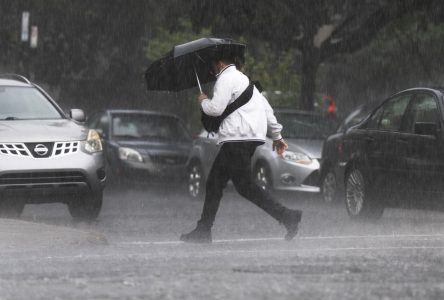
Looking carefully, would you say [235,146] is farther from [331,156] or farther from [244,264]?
[331,156]

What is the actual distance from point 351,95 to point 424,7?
20479 mm

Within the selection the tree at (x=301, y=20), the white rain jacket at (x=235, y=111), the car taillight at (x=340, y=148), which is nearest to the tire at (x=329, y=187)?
the car taillight at (x=340, y=148)

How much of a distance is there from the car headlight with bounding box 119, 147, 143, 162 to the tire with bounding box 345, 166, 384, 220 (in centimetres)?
772

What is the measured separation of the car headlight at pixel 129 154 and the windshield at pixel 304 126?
274cm

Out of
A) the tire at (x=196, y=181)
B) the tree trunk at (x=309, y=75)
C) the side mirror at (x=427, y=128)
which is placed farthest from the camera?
the tree trunk at (x=309, y=75)

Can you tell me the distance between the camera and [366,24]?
93.9 feet

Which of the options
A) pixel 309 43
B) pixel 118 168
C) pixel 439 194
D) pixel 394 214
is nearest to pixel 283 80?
pixel 309 43

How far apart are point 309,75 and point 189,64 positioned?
15.4 meters

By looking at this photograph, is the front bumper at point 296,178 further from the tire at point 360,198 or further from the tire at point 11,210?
the tire at point 11,210

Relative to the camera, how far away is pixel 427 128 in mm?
14219

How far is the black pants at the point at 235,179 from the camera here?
12445 millimetres

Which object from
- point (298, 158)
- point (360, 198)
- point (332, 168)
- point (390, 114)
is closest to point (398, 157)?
point (390, 114)

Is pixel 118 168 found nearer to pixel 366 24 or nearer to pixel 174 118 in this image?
pixel 174 118

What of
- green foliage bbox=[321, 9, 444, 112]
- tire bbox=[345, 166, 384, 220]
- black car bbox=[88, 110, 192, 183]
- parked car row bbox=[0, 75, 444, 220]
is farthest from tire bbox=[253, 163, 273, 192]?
green foliage bbox=[321, 9, 444, 112]
